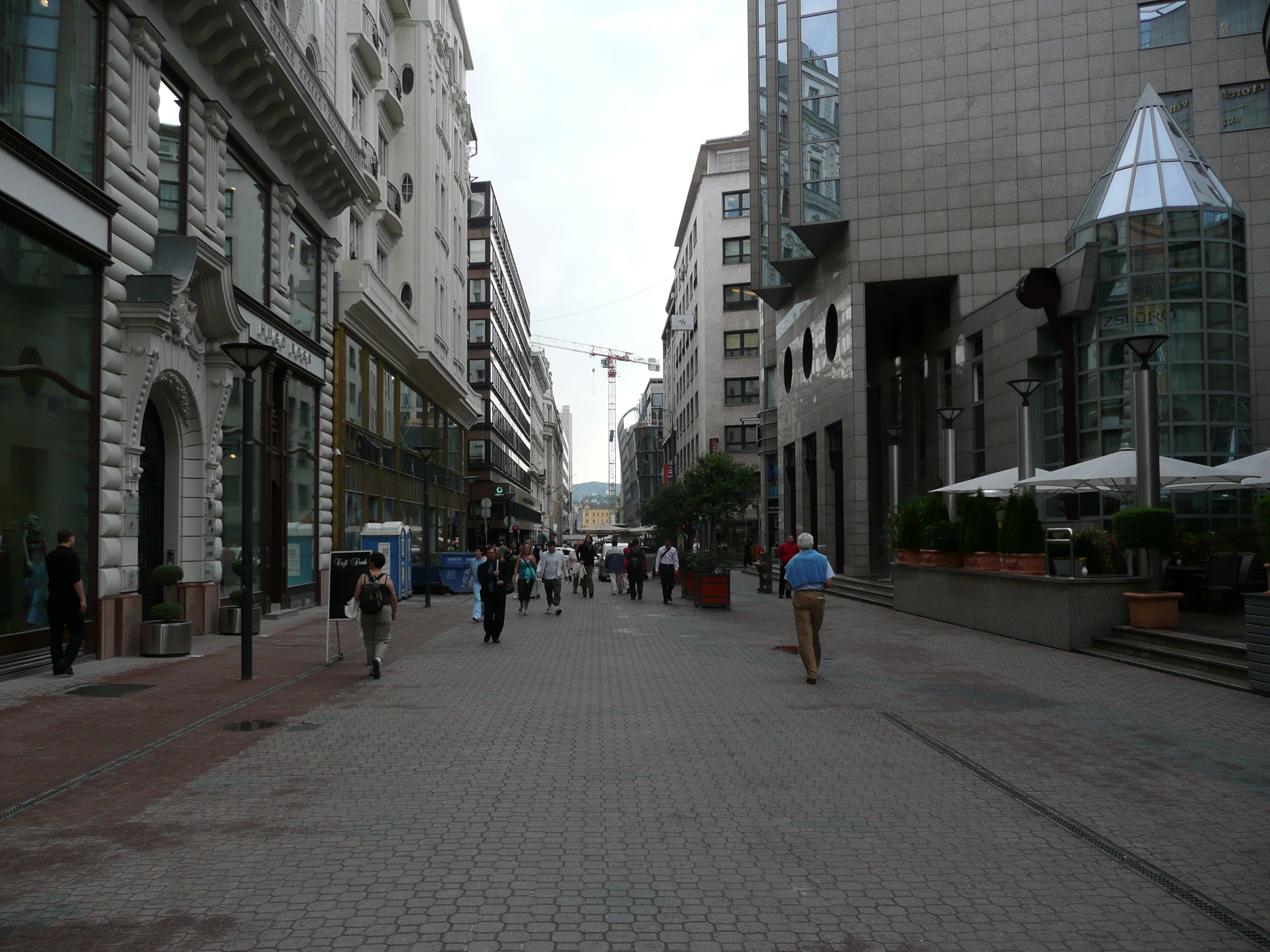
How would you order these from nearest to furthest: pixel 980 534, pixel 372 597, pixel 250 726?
pixel 250 726 < pixel 372 597 < pixel 980 534

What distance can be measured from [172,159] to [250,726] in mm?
11254

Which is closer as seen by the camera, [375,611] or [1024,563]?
[375,611]

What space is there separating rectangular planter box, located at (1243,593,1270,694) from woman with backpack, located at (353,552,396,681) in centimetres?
965

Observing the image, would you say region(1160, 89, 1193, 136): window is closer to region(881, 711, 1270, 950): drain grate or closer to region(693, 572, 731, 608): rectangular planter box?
region(693, 572, 731, 608): rectangular planter box

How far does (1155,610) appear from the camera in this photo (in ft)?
47.7

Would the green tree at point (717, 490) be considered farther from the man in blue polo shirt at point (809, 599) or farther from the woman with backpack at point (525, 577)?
the man in blue polo shirt at point (809, 599)

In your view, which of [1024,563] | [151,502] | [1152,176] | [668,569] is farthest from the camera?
[668,569]

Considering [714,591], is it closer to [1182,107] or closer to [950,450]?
[950,450]

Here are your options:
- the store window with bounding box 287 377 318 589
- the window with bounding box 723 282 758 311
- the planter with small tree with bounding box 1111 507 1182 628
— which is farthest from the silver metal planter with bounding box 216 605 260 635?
the window with bounding box 723 282 758 311

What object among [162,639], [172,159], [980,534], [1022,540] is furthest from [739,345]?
[162,639]

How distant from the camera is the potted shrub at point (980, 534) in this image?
1945cm

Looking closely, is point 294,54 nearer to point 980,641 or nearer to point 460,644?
point 460,644

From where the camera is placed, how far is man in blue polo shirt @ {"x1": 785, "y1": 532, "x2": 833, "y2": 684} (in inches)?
475

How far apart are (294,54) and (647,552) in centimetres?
3380
